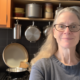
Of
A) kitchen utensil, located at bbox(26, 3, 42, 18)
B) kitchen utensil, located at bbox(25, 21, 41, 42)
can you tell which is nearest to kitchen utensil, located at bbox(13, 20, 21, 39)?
kitchen utensil, located at bbox(25, 21, 41, 42)

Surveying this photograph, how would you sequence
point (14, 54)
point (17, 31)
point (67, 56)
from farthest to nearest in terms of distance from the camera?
1. point (14, 54)
2. point (17, 31)
3. point (67, 56)

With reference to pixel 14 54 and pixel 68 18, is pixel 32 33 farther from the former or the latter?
pixel 68 18

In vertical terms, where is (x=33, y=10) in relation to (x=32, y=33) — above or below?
above

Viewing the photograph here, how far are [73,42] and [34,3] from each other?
3.07ft

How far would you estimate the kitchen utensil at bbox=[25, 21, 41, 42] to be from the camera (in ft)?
5.54

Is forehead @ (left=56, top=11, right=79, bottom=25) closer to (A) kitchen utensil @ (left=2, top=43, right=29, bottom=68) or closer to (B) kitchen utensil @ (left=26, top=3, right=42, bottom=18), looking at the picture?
(B) kitchen utensil @ (left=26, top=3, right=42, bottom=18)

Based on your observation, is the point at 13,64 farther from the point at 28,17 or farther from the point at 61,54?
the point at 61,54

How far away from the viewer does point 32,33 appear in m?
1.68

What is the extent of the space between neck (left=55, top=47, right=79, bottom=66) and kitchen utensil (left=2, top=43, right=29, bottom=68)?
3.25 ft

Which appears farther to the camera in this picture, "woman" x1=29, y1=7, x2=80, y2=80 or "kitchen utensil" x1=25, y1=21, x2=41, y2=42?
"kitchen utensil" x1=25, y1=21, x2=41, y2=42

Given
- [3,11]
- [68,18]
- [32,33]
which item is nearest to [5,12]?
[3,11]

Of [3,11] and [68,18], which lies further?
[3,11]

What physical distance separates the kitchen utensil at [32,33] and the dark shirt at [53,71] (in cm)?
85

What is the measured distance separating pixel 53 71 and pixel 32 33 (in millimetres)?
930
